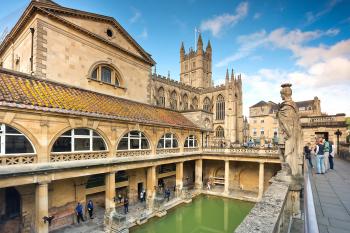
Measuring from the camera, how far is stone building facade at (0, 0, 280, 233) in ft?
34.9

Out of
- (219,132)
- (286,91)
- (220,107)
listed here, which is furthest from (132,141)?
(220,107)

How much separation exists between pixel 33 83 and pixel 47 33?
527 cm

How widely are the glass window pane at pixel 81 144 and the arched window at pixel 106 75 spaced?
6.78 meters

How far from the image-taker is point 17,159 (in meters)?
9.89

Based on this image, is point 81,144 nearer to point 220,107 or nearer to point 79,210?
point 79,210

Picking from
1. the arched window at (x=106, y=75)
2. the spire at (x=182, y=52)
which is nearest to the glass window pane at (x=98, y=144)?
the arched window at (x=106, y=75)

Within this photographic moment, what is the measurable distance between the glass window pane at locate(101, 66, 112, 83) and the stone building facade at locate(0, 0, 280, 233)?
11 centimetres

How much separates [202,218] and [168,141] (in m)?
8.05

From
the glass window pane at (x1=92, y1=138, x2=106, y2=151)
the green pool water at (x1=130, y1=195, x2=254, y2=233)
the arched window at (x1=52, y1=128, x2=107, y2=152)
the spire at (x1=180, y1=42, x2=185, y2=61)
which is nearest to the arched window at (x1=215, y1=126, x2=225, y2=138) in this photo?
the green pool water at (x1=130, y1=195, x2=254, y2=233)

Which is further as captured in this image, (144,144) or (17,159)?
(144,144)

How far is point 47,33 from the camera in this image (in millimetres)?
15234

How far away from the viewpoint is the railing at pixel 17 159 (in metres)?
9.43

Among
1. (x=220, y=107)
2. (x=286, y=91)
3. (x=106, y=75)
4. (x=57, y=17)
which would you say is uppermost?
(x=57, y=17)

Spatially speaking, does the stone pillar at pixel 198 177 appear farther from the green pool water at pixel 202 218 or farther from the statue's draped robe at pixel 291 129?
the statue's draped robe at pixel 291 129
